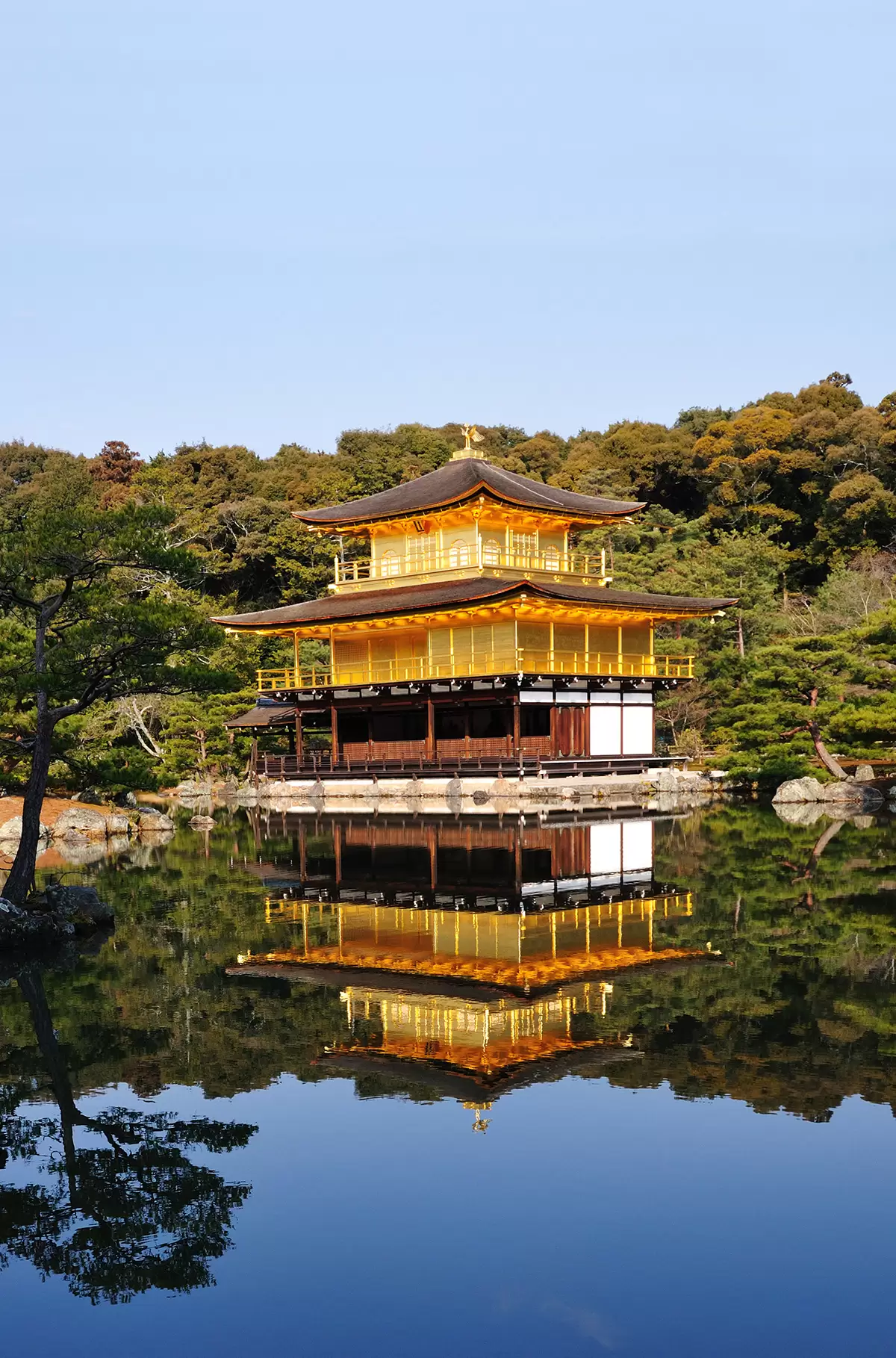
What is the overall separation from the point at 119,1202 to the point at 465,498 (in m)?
33.8

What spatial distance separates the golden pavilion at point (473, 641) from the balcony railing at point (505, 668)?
0.25ft

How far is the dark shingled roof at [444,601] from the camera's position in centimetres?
3566

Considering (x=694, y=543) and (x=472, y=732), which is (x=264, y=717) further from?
(x=694, y=543)

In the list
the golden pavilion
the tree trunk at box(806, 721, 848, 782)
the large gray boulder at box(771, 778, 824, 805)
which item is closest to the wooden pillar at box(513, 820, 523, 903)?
the large gray boulder at box(771, 778, 824, 805)

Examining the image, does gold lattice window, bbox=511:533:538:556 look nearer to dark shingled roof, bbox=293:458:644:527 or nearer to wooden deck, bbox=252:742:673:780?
dark shingled roof, bbox=293:458:644:527

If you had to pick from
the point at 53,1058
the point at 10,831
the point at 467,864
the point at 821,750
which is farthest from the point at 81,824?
the point at 53,1058

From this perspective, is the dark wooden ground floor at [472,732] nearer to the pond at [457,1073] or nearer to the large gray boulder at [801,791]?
the large gray boulder at [801,791]

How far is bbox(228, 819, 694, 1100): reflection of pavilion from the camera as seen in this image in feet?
28.6

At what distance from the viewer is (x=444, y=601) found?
36.3 meters

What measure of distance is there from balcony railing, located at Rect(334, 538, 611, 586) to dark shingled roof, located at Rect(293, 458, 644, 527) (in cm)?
155

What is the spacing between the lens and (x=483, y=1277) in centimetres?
533

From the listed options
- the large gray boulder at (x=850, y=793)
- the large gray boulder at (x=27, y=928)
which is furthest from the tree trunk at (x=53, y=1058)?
the large gray boulder at (x=850, y=793)

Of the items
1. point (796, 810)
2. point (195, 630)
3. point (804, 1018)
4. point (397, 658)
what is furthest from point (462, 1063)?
point (397, 658)

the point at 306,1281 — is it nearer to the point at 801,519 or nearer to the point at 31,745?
the point at 31,745
